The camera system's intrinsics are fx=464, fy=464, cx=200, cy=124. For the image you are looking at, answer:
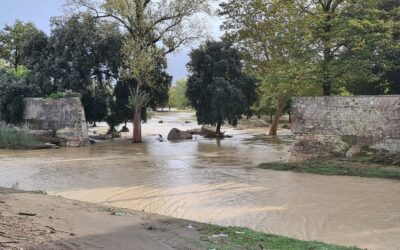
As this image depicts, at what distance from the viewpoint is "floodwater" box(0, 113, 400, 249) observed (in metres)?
9.06

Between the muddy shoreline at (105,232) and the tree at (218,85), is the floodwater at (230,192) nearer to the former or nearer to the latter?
the muddy shoreline at (105,232)

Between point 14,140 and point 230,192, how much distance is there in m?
16.0

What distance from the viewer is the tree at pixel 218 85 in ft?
103

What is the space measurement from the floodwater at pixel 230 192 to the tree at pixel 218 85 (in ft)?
35.7

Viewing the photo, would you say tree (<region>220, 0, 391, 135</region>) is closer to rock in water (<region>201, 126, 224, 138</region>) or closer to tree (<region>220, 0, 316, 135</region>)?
tree (<region>220, 0, 316, 135</region>)

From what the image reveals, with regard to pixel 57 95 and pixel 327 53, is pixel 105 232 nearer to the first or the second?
pixel 327 53

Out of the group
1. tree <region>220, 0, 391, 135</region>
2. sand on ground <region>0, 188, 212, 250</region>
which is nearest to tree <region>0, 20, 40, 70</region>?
tree <region>220, 0, 391, 135</region>

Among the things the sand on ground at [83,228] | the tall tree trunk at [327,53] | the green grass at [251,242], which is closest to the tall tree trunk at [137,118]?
the tall tree trunk at [327,53]

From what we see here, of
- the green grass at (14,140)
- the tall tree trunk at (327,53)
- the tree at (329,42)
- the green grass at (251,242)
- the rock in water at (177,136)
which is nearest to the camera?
the green grass at (251,242)

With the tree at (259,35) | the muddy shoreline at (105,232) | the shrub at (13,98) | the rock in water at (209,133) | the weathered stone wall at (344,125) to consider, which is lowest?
the muddy shoreline at (105,232)

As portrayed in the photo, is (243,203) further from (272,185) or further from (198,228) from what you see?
(198,228)

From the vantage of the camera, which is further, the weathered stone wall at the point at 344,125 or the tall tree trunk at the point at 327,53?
the tall tree trunk at the point at 327,53

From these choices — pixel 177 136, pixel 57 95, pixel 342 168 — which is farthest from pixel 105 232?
pixel 177 136

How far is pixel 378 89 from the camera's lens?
78.3 ft
